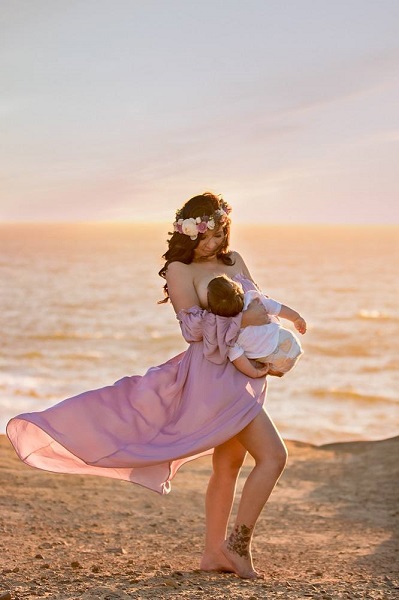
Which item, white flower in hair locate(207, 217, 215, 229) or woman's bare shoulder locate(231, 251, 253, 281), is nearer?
white flower in hair locate(207, 217, 215, 229)

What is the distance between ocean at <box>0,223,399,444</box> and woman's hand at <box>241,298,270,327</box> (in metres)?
1.11

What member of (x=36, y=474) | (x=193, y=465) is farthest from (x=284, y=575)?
(x=193, y=465)

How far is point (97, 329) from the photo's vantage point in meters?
40.9

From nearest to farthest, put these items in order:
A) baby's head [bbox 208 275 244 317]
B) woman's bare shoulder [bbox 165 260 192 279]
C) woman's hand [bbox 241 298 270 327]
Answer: baby's head [bbox 208 275 244 317], woman's hand [bbox 241 298 270 327], woman's bare shoulder [bbox 165 260 192 279]

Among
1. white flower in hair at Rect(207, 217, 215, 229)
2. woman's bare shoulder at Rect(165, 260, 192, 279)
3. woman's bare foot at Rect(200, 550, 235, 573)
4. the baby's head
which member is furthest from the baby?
woman's bare foot at Rect(200, 550, 235, 573)

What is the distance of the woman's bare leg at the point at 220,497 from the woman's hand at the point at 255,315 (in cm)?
67

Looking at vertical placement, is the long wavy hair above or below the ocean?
above

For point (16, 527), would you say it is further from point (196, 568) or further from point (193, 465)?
point (193, 465)

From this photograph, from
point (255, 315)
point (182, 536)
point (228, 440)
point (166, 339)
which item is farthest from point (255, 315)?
point (166, 339)

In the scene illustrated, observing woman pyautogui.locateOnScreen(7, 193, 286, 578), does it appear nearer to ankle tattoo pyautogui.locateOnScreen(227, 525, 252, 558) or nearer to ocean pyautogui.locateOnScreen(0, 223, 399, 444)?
ankle tattoo pyautogui.locateOnScreen(227, 525, 252, 558)

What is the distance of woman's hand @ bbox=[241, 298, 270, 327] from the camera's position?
195 inches

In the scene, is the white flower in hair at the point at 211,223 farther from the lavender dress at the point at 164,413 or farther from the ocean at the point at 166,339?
the ocean at the point at 166,339

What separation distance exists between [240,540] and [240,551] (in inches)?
2.8

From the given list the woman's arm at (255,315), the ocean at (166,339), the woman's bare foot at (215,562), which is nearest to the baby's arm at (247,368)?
the woman's arm at (255,315)
